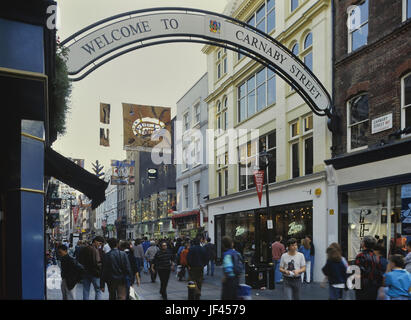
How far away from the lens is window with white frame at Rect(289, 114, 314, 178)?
831 inches

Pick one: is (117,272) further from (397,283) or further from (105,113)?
→ (105,113)

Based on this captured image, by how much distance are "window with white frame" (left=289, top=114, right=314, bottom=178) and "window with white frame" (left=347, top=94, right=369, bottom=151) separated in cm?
285

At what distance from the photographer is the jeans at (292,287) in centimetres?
1033

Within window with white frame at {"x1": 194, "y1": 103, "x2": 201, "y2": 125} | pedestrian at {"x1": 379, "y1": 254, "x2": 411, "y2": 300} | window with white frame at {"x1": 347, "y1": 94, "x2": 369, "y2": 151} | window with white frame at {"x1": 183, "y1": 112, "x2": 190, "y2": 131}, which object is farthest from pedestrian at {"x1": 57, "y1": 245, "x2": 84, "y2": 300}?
window with white frame at {"x1": 183, "y1": 112, "x2": 190, "y2": 131}

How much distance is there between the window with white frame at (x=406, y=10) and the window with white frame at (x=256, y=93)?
993cm

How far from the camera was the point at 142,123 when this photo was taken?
22.7 m

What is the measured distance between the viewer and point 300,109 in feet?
71.8

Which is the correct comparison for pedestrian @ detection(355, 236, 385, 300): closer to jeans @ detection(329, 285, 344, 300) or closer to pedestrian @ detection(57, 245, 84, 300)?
jeans @ detection(329, 285, 344, 300)

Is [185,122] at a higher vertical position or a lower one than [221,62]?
lower

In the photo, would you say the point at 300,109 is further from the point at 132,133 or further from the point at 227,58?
the point at 227,58

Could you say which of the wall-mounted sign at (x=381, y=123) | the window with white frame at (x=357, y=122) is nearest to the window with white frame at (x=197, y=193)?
the window with white frame at (x=357, y=122)

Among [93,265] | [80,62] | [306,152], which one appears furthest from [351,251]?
[80,62]

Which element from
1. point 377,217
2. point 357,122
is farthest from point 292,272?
point 357,122

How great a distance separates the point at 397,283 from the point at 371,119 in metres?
10.4
